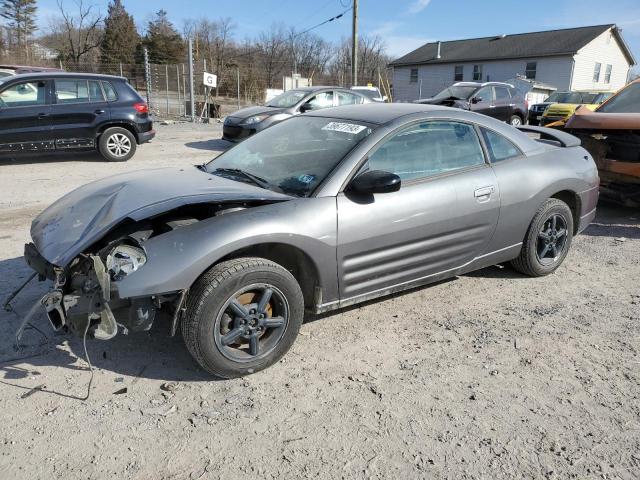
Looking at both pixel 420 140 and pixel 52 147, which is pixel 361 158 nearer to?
pixel 420 140

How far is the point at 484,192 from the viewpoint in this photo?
394cm

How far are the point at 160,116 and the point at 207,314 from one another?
19.3 m

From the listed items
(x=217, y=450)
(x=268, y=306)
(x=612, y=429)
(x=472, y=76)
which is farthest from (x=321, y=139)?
(x=472, y=76)

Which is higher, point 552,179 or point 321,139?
point 321,139

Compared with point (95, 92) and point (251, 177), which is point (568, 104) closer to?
point (95, 92)

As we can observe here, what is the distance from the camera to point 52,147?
9477 mm

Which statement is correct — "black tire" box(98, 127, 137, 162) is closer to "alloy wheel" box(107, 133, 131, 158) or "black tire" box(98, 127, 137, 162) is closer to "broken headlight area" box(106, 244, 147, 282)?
"alloy wheel" box(107, 133, 131, 158)

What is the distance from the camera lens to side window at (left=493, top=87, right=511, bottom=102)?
56.5 ft

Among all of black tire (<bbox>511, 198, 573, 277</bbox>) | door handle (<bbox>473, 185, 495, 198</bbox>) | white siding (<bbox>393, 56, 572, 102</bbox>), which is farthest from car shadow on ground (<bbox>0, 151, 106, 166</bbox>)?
white siding (<bbox>393, 56, 572, 102</bbox>)

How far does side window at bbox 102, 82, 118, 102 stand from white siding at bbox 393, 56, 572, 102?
33138 millimetres

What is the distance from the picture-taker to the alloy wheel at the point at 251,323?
2898mm

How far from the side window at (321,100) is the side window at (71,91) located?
5213 mm

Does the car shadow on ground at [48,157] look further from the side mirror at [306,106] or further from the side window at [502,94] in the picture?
the side window at [502,94]

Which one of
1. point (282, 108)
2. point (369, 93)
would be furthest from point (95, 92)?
point (369, 93)
